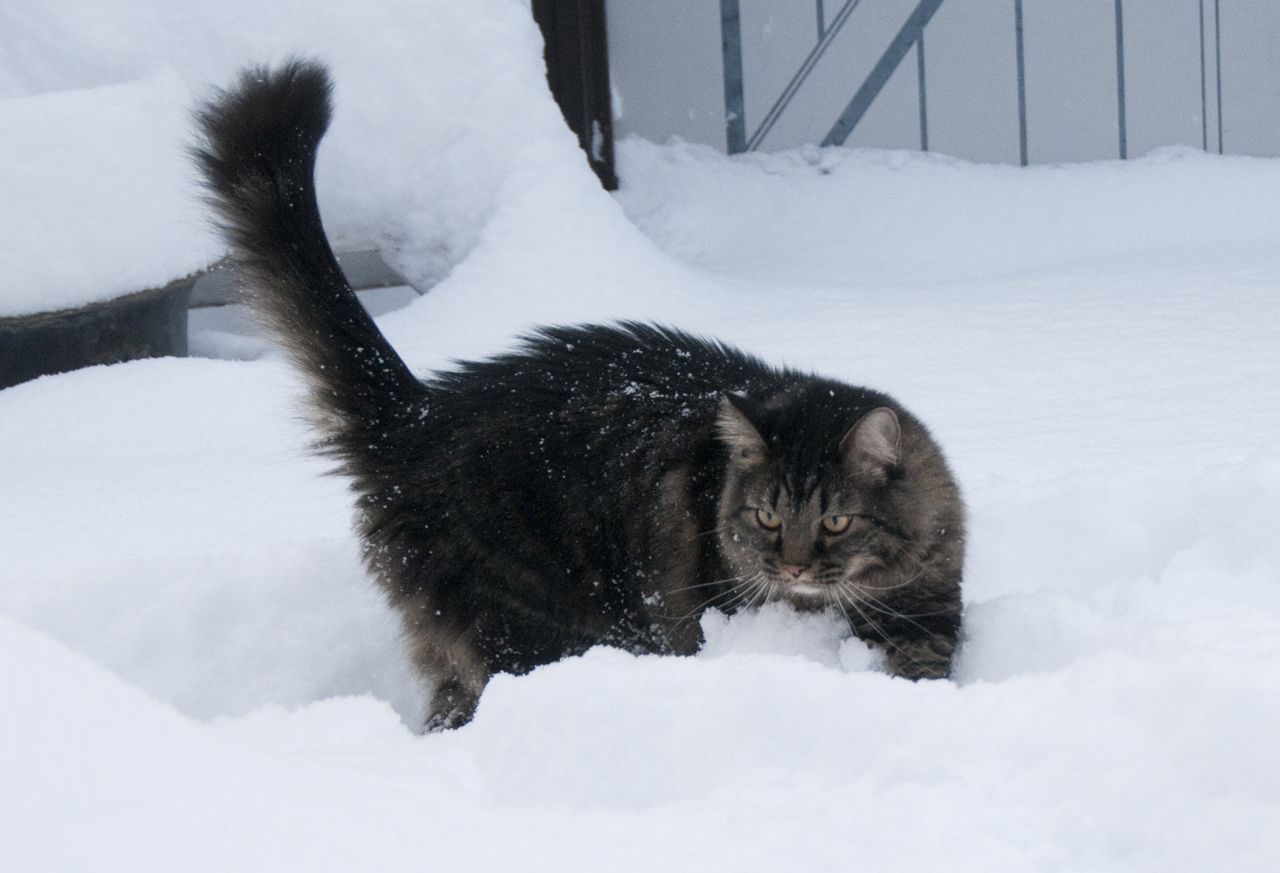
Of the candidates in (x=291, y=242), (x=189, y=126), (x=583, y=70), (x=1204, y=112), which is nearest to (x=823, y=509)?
(x=291, y=242)

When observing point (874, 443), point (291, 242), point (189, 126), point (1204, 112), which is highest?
point (189, 126)

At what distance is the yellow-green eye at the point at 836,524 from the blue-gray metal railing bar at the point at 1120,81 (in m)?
4.69

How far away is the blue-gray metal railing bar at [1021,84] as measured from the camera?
217 inches

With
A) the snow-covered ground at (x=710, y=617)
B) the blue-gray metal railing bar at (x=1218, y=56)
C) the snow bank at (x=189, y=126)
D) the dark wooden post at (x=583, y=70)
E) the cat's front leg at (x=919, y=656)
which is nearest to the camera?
the snow-covered ground at (x=710, y=617)

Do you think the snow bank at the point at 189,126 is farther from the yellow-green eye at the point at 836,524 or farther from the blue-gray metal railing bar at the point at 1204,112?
the blue-gray metal railing bar at the point at 1204,112

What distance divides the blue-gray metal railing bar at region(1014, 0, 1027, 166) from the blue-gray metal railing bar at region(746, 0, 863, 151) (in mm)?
794

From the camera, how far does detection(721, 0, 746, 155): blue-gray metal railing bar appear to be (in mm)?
5543

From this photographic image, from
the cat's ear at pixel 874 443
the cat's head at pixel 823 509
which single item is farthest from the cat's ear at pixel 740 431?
the cat's ear at pixel 874 443

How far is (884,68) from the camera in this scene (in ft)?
18.4

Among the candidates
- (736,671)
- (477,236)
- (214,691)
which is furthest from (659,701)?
(477,236)

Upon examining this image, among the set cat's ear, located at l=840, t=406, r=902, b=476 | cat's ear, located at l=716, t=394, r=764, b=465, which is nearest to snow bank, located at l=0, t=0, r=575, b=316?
cat's ear, located at l=716, t=394, r=764, b=465

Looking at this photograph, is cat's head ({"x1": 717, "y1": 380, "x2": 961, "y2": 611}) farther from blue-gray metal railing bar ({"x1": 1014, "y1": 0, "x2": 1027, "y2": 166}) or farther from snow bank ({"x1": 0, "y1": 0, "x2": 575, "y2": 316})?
blue-gray metal railing bar ({"x1": 1014, "y1": 0, "x2": 1027, "y2": 166})

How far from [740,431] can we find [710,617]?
0.97 ft

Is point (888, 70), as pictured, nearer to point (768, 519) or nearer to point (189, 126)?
point (189, 126)
